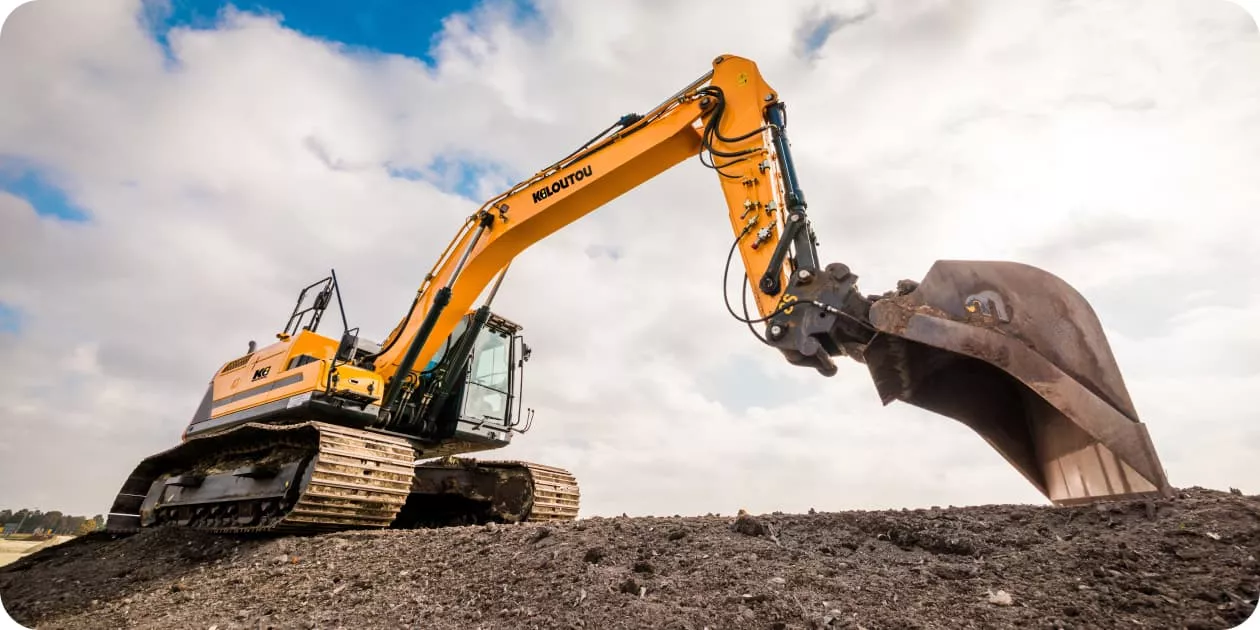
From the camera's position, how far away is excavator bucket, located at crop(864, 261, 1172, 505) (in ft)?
9.89

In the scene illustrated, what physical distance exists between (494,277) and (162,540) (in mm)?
4480

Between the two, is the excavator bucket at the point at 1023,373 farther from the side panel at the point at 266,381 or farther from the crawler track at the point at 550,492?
the side panel at the point at 266,381

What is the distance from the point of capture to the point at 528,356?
27.5 feet

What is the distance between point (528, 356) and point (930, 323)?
5.80 metres

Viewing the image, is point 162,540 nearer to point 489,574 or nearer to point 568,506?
point 568,506

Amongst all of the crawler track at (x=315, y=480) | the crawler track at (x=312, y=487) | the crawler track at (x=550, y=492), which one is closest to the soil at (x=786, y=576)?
the crawler track at (x=315, y=480)

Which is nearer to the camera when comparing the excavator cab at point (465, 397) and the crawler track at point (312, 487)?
the crawler track at point (312, 487)

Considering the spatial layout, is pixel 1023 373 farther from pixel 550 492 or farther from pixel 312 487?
pixel 550 492

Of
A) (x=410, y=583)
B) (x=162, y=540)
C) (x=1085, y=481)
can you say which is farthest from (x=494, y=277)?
(x=1085, y=481)

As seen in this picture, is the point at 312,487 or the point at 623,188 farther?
the point at 623,188

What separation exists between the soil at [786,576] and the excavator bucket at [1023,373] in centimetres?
25

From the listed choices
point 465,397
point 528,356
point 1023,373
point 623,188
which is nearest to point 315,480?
point 465,397

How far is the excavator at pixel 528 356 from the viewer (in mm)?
3297

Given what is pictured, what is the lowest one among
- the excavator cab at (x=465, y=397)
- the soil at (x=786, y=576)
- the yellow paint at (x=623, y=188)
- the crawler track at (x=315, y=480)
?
the soil at (x=786, y=576)
